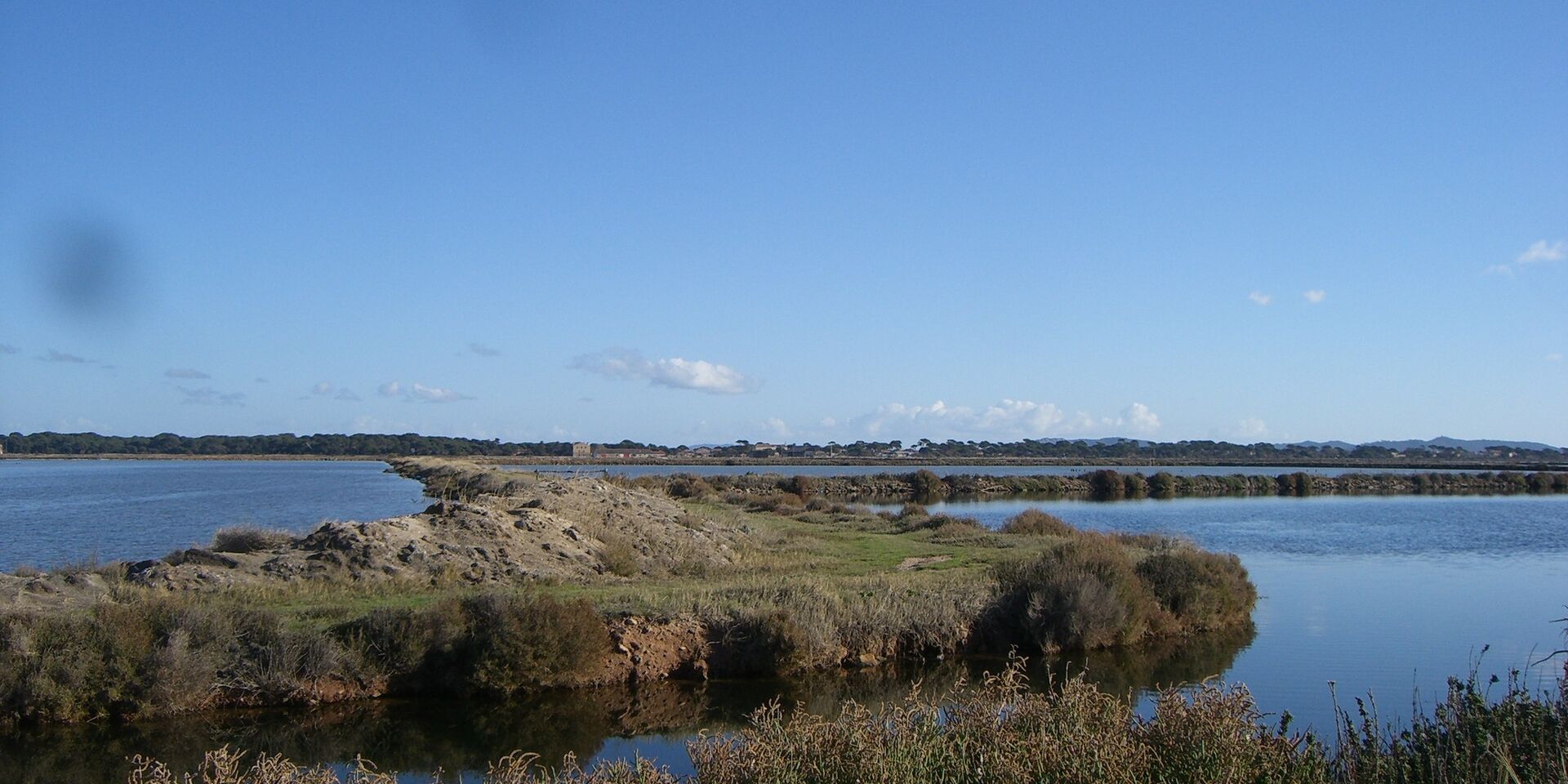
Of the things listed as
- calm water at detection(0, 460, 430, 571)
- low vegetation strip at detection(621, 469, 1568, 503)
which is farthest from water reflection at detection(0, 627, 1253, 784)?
low vegetation strip at detection(621, 469, 1568, 503)

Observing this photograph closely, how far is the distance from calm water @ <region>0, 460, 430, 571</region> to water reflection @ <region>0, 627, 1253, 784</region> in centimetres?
1073

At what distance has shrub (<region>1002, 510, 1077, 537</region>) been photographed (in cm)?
3541

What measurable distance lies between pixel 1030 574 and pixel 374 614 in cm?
1169

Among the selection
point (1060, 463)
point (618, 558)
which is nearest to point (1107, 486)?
point (618, 558)

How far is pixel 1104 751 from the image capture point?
676 centimetres

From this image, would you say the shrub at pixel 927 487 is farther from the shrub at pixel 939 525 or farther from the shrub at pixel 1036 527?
the shrub at pixel 1036 527

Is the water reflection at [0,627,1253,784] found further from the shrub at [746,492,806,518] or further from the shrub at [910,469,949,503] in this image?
the shrub at [910,469,949,503]

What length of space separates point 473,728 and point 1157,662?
11.8m

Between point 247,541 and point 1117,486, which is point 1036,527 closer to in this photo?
point 247,541

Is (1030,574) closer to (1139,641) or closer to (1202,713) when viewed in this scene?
(1139,641)

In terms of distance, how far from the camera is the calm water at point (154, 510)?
3244cm

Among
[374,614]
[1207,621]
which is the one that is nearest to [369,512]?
[374,614]

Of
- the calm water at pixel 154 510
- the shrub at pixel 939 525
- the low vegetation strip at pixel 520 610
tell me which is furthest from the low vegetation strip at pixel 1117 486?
the low vegetation strip at pixel 520 610

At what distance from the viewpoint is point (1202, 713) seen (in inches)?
284
